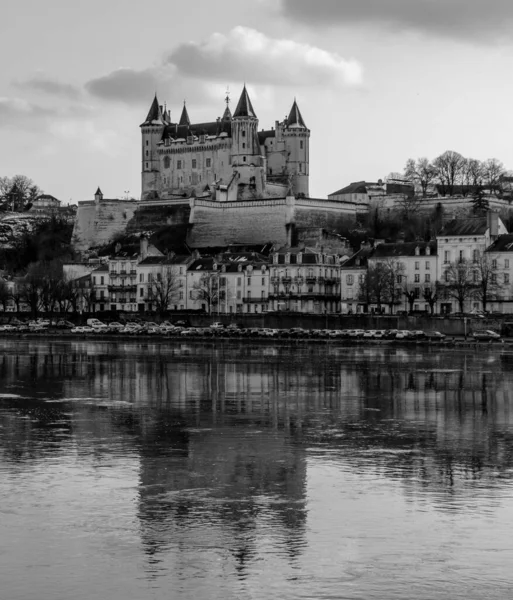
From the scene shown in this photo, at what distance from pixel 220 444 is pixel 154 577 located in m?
9.54

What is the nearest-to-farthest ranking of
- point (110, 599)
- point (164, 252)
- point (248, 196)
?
point (110, 599) < point (164, 252) < point (248, 196)

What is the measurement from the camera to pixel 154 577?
591 inches

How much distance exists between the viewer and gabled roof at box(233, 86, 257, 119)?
122 meters

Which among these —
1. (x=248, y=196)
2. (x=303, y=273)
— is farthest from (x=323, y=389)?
(x=248, y=196)

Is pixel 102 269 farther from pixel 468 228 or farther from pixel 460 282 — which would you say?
pixel 460 282

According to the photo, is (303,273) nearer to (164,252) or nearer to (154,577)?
(164,252)

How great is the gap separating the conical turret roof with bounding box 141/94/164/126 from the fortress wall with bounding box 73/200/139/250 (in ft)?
38.2

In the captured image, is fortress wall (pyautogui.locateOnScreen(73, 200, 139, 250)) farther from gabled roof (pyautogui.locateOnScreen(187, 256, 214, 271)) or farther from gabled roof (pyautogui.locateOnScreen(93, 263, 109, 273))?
gabled roof (pyautogui.locateOnScreen(187, 256, 214, 271))

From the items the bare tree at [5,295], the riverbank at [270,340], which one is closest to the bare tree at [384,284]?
the riverbank at [270,340]

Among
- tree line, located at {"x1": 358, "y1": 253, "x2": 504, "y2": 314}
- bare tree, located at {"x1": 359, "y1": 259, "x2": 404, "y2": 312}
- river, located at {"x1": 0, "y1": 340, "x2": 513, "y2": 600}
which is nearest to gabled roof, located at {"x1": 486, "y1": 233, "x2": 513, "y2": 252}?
tree line, located at {"x1": 358, "y1": 253, "x2": 504, "y2": 314}

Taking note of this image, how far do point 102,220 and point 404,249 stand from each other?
48.1m

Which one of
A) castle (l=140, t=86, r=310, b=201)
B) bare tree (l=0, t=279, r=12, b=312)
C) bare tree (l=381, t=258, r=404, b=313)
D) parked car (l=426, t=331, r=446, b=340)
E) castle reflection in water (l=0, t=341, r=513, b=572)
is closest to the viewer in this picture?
castle reflection in water (l=0, t=341, r=513, b=572)

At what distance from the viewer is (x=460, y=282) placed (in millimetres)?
75625

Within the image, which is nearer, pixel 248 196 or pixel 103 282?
pixel 103 282
